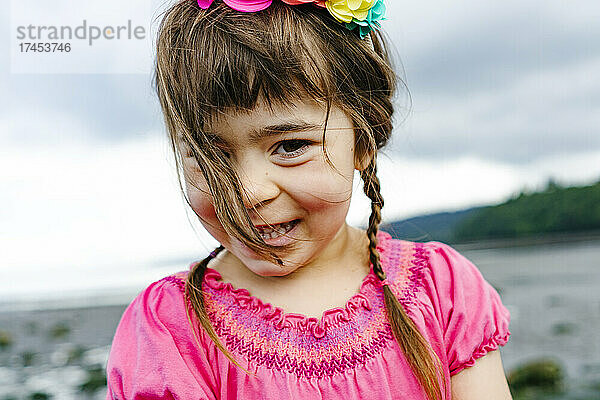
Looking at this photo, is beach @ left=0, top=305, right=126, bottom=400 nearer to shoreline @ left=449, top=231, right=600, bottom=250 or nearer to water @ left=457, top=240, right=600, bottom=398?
water @ left=457, top=240, right=600, bottom=398

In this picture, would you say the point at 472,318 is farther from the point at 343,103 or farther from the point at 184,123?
the point at 184,123

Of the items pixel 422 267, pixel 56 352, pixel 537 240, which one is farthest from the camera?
pixel 537 240

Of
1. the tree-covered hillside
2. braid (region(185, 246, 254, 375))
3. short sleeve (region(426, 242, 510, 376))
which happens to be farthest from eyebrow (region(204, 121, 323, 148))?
the tree-covered hillside

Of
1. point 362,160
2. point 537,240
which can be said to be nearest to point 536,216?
point 537,240

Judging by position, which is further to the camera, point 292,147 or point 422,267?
point 422,267

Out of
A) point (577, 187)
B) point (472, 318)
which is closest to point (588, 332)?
point (577, 187)

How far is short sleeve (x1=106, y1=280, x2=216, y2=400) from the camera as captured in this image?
1.10 m

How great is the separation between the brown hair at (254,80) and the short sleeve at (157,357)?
0.14 ft

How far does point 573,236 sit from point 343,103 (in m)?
3.37

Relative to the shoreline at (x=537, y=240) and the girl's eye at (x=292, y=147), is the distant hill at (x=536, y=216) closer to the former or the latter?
the shoreline at (x=537, y=240)

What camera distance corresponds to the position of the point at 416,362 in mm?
1124

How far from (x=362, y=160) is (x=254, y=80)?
25cm

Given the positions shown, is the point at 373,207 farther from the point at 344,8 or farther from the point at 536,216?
the point at 536,216

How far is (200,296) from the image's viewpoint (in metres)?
1.18
